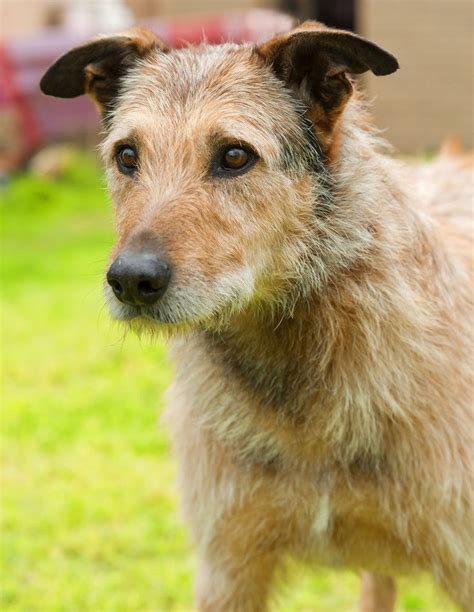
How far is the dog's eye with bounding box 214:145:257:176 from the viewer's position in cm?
329

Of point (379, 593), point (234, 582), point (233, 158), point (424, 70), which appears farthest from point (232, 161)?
point (424, 70)

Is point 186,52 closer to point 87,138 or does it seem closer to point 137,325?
point 137,325

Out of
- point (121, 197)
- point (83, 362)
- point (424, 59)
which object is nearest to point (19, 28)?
point (424, 59)

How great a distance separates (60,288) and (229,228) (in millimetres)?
7090

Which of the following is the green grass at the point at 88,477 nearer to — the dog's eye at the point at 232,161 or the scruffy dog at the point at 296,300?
the scruffy dog at the point at 296,300

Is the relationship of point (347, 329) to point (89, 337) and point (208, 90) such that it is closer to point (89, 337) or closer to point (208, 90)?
point (208, 90)

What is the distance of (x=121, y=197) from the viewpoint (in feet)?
11.4

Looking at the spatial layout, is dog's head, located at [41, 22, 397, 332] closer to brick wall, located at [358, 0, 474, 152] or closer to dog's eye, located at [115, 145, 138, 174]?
dog's eye, located at [115, 145, 138, 174]

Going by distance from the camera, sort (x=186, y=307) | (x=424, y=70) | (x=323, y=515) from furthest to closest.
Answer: (x=424, y=70), (x=323, y=515), (x=186, y=307)

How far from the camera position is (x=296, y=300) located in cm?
343

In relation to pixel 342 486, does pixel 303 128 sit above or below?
above

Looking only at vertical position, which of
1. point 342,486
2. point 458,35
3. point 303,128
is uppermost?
point 303,128

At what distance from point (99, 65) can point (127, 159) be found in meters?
0.59

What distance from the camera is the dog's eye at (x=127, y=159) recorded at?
342cm
